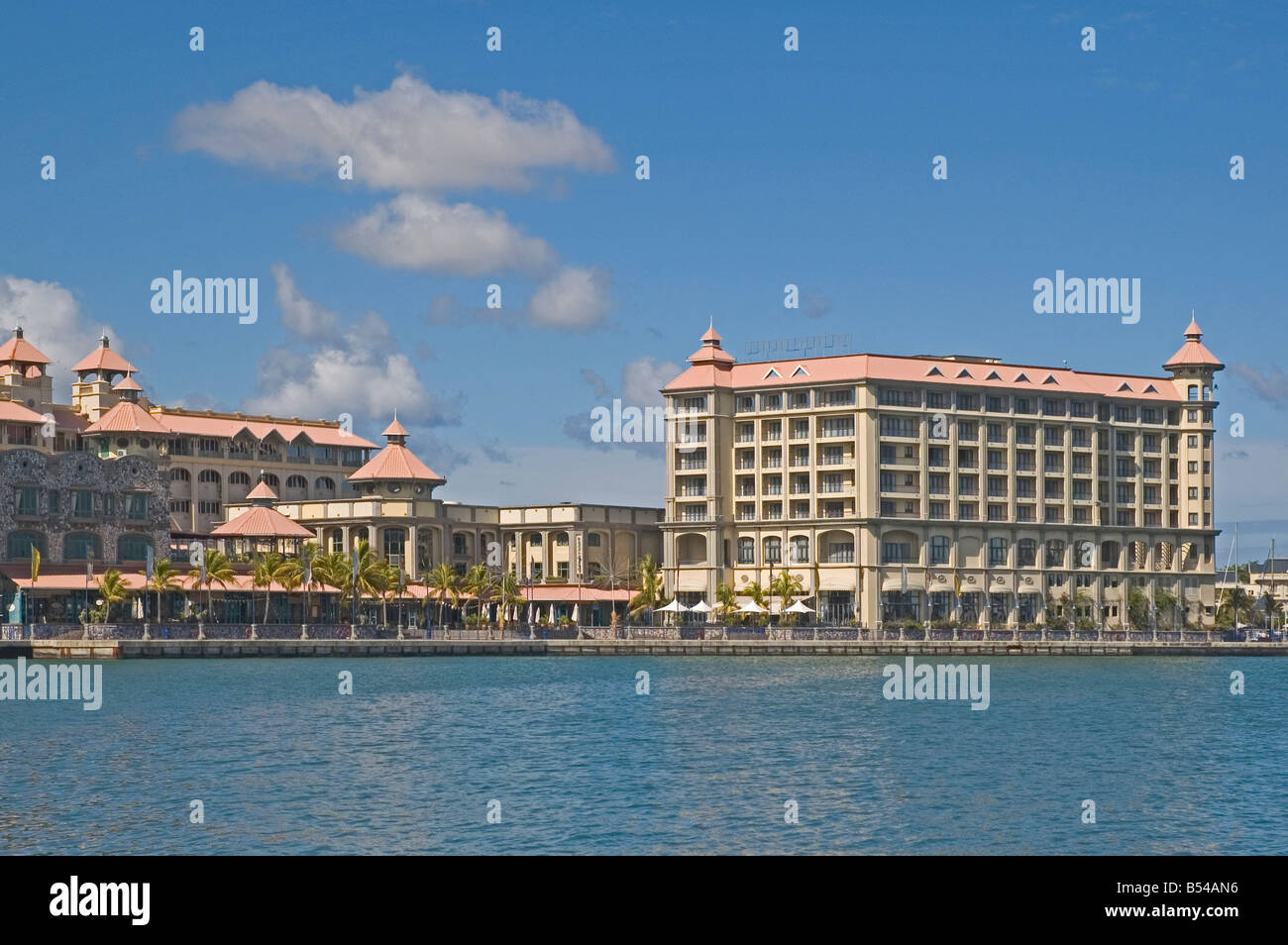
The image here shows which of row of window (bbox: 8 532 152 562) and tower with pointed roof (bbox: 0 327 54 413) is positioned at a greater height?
tower with pointed roof (bbox: 0 327 54 413)

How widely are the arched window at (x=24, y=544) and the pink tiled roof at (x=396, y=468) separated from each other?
3415 centimetres

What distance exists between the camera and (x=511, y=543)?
545 ft

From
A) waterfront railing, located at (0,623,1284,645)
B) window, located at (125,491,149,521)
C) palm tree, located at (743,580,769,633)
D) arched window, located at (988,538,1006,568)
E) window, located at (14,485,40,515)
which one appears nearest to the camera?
waterfront railing, located at (0,623,1284,645)

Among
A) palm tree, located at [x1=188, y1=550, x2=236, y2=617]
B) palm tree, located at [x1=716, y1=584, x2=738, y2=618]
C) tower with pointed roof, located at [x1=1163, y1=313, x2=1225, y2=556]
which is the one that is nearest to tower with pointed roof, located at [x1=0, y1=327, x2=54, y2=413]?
palm tree, located at [x1=188, y1=550, x2=236, y2=617]

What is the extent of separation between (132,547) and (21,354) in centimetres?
2769

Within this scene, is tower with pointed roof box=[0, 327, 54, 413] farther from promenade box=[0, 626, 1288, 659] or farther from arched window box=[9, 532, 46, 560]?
promenade box=[0, 626, 1288, 659]

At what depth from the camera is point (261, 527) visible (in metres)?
146

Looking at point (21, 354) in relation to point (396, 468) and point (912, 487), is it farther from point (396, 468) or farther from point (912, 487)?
point (912, 487)

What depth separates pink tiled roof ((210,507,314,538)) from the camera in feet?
475

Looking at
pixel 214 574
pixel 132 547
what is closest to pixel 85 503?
pixel 132 547

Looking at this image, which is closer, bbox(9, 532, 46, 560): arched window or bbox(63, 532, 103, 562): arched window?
bbox(9, 532, 46, 560): arched window

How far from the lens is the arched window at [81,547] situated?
130375 millimetres

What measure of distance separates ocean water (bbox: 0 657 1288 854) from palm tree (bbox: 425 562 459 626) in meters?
47.4
